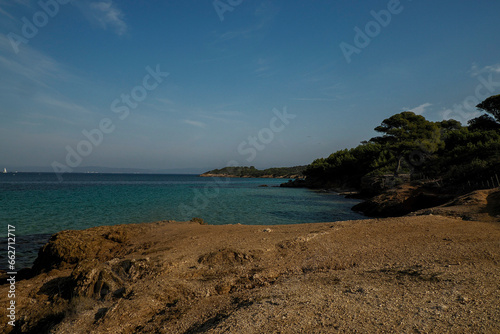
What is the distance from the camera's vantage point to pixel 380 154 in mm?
52562

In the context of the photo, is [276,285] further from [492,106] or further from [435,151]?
[435,151]

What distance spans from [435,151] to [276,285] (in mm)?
43339

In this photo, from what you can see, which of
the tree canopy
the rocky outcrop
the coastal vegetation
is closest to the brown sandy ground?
the rocky outcrop

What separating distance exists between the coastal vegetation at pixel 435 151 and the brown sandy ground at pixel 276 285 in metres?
15.5

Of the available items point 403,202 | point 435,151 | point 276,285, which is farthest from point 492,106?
point 276,285

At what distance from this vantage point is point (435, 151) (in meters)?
39.2

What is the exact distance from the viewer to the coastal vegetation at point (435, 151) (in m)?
22.3

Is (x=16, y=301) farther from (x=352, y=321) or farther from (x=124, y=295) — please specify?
(x=352, y=321)

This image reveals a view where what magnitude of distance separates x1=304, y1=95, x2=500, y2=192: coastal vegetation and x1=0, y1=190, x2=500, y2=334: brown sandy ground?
15523 mm

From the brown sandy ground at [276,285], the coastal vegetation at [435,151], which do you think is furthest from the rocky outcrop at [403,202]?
the brown sandy ground at [276,285]

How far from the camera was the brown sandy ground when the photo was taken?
412 centimetres

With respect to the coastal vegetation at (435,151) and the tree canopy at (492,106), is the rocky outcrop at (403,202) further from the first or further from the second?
the tree canopy at (492,106)

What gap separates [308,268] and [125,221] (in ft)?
49.7

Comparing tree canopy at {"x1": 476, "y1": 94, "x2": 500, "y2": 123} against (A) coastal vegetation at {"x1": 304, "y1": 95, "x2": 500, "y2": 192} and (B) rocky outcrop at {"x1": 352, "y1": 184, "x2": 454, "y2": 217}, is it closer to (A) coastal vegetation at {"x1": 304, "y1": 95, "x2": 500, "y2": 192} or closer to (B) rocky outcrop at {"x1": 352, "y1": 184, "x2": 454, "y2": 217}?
(A) coastal vegetation at {"x1": 304, "y1": 95, "x2": 500, "y2": 192}
